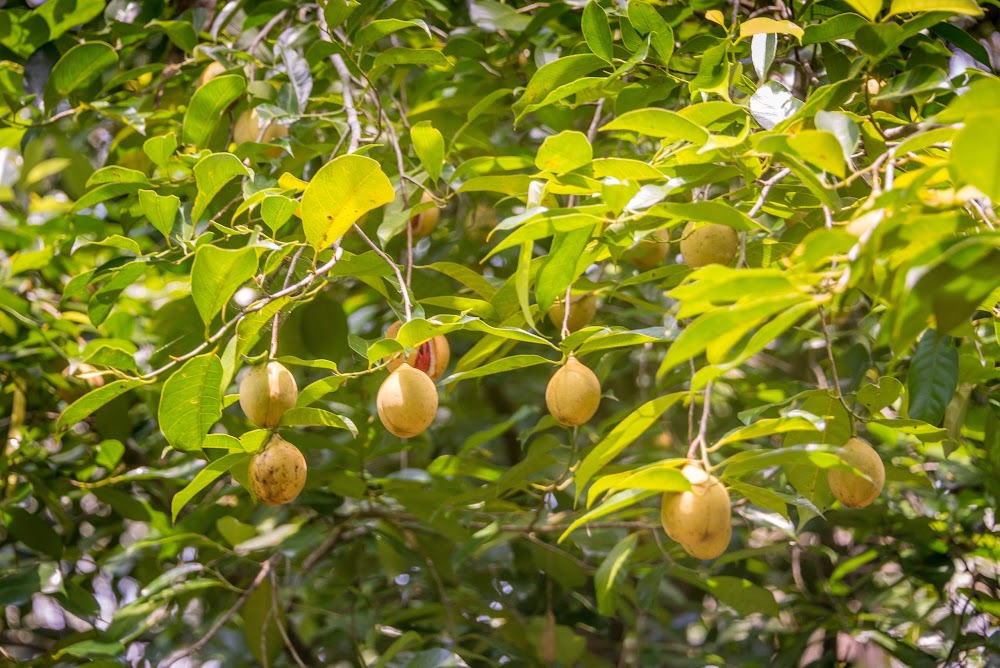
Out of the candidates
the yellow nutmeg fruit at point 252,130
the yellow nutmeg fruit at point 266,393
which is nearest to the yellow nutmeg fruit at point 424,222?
the yellow nutmeg fruit at point 252,130

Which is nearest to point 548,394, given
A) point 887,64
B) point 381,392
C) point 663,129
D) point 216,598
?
point 381,392

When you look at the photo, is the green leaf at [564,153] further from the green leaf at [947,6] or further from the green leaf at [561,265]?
the green leaf at [947,6]

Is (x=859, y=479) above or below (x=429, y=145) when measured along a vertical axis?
below

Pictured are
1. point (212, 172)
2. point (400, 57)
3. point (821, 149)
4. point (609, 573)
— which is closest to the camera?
point (821, 149)

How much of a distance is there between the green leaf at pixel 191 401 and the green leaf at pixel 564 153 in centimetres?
33

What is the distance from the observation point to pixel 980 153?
47 cm

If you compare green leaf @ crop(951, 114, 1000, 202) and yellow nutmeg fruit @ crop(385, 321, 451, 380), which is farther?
yellow nutmeg fruit @ crop(385, 321, 451, 380)

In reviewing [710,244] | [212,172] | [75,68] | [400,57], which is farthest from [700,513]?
[75,68]

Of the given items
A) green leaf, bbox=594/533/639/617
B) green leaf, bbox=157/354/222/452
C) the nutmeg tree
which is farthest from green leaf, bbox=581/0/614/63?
green leaf, bbox=594/533/639/617

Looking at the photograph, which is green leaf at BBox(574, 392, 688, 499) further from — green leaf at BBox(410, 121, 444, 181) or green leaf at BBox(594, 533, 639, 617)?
green leaf at BBox(594, 533, 639, 617)

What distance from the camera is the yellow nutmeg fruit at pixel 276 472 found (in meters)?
0.86

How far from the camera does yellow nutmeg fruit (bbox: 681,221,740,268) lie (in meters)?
0.89

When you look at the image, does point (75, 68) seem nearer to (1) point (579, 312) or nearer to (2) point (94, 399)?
(2) point (94, 399)

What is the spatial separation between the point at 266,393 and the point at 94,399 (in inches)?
7.3
